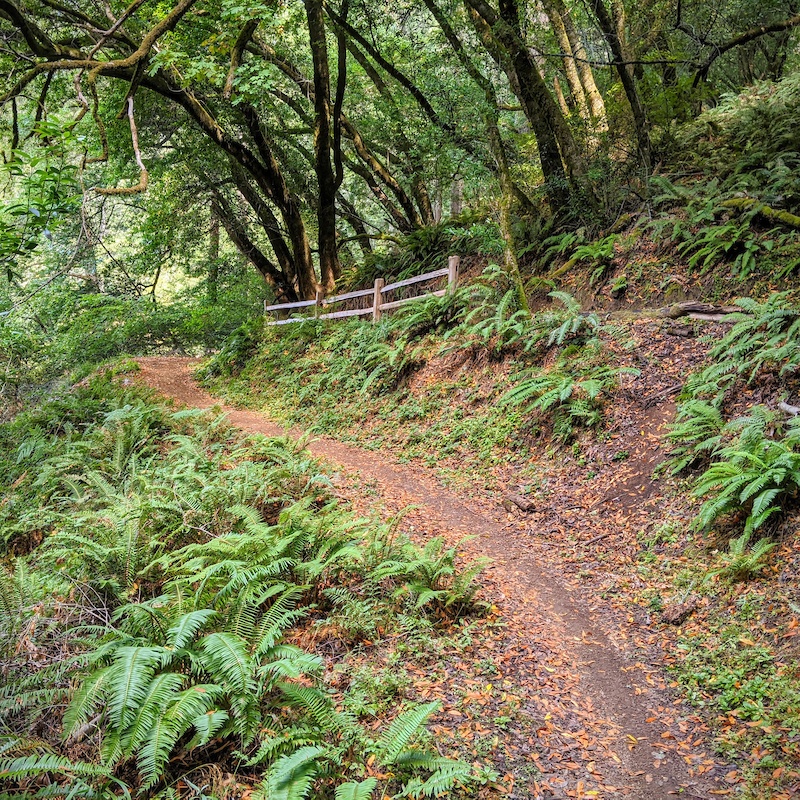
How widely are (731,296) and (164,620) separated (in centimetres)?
857

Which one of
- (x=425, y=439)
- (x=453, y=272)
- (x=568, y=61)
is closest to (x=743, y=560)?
(x=425, y=439)

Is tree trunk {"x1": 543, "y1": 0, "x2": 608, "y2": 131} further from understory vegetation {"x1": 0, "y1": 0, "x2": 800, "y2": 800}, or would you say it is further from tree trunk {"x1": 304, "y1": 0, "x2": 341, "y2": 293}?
tree trunk {"x1": 304, "y1": 0, "x2": 341, "y2": 293}

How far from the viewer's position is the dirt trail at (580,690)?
363cm

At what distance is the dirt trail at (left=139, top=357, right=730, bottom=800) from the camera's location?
143 inches

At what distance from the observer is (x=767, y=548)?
4887 millimetres

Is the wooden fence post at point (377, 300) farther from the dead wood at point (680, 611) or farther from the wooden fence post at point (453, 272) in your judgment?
the dead wood at point (680, 611)

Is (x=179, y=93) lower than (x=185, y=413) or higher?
higher

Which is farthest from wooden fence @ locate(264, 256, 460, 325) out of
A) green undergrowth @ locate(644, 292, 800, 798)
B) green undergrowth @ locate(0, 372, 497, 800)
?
green undergrowth @ locate(0, 372, 497, 800)

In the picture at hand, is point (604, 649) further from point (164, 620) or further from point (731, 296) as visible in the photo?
point (731, 296)

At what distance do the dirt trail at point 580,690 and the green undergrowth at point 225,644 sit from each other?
1.54 feet

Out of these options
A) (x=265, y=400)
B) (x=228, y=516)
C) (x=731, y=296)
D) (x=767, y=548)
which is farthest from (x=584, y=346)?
(x=265, y=400)

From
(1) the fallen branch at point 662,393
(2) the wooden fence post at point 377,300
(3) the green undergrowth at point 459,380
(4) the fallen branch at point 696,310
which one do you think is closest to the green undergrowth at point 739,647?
(1) the fallen branch at point 662,393

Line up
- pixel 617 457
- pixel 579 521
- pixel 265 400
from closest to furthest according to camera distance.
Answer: pixel 579 521 < pixel 617 457 < pixel 265 400

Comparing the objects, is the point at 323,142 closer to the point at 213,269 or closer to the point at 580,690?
the point at 213,269
